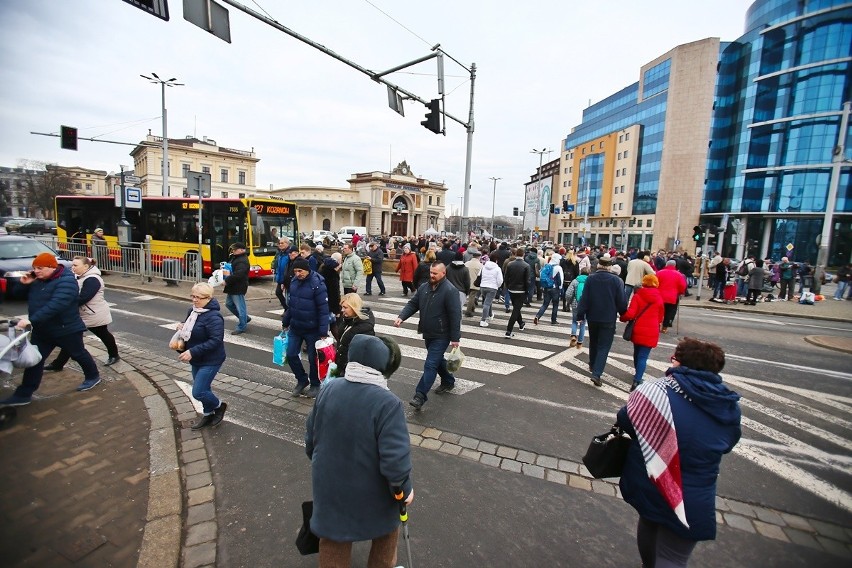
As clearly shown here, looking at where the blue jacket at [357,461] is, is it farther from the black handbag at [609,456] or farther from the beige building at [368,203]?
the beige building at [368,203]

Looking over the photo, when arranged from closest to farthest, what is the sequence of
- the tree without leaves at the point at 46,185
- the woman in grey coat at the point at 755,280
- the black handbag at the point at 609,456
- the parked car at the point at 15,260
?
the black handbag at the point at 609,456
the parked car at the point at 15,260
the woman in grey coat at the point at 755,280
the tree without leaves at the point at 46,185

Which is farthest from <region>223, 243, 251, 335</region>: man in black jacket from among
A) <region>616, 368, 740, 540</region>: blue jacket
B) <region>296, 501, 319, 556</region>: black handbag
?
→ <region>616, 368, 740, 540</region>: blue jacket

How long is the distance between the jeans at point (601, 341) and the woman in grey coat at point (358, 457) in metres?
4.99

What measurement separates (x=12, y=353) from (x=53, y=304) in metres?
0.68

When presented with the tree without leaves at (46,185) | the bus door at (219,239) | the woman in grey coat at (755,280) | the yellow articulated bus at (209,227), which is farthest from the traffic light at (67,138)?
the tree without leaves at (46,185)

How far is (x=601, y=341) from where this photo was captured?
20.9ft

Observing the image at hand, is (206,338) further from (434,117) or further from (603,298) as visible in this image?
(434,117)

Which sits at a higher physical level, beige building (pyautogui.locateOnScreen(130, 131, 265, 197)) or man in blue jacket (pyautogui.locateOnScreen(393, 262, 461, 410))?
beige building (pyautogui.locateOnScreen(130, 131, 265, 197))

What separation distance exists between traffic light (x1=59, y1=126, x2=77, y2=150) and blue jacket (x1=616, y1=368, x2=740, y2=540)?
2224 centimetres

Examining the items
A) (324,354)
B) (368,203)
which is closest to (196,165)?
(368,203)

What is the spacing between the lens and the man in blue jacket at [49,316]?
186 inches

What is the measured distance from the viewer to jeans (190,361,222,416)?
14.5ft

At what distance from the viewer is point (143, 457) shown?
12.6ft

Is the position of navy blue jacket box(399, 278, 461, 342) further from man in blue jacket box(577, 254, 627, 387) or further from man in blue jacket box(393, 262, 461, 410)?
man in blue jacket box(577, 254, 627, 387)
